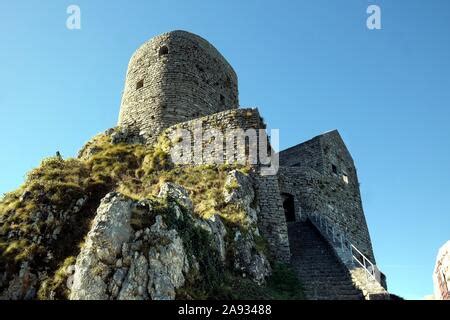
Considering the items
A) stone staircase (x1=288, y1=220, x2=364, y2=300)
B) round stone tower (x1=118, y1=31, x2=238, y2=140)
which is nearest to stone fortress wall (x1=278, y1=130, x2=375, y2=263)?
Answer: stone staircase (x1=288, y1=220, x2=364, y2=300)

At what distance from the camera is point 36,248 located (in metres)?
11.9

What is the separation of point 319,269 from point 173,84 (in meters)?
12.4

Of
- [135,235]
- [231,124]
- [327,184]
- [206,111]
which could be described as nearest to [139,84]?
[206,111]

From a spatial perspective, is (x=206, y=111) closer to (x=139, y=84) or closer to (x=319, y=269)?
(x=139, y=84)

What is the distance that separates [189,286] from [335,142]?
65.2 feet

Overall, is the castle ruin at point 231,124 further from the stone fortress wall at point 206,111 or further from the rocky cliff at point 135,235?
the rocky cliff at point 135,235

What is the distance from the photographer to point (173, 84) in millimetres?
21484

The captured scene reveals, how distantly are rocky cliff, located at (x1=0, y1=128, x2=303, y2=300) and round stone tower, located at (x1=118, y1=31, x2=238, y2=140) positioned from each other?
12.2ft

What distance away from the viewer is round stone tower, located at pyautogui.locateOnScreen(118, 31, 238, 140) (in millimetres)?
20828

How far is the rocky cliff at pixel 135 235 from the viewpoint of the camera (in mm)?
9641

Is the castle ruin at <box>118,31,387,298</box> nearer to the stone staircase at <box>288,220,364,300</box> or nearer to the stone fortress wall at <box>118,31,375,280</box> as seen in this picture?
the stone fortress wall at <box>118,31,375,280</box>

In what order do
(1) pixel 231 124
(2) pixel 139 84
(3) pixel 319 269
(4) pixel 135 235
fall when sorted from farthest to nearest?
(2) pixel 139 84 → (1) pixel 231 124 → (3) pixel 319 269 → (4) pixel 135 235

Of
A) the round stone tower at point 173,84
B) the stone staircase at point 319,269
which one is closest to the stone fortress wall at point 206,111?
the round stone tower at point 173,84
